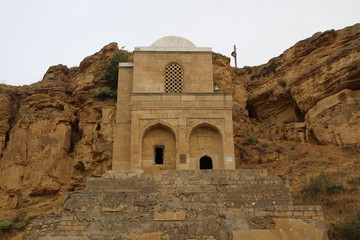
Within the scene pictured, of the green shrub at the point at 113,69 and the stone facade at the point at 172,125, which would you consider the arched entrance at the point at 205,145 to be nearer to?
the stone facade at the point at 172,125

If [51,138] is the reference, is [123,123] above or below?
above

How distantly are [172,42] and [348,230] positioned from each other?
12.5m

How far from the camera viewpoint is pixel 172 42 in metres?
18.8

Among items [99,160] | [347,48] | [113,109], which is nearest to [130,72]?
[113,109]

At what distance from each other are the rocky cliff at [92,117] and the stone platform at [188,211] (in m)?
8.46

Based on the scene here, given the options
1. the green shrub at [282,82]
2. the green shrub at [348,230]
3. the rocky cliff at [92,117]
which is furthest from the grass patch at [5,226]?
the green shrub at [282,82]

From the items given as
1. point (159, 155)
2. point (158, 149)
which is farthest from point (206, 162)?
point (158, 149)

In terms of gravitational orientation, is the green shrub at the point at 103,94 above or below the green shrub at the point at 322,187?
above

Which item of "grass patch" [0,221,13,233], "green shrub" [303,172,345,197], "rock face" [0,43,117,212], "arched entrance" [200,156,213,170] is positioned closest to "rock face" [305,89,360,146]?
"green shrub" [303,172,345,197]

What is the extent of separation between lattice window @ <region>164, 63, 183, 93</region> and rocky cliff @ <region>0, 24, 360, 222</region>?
4.61 metres

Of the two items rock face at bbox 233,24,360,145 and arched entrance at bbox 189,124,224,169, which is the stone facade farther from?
rock face at bbox 233,24,360,145

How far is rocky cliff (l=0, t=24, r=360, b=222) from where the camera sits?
1883 centimetres

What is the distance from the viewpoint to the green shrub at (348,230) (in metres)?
10.2

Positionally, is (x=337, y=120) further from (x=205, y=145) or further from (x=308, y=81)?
(x=205, y=145)
